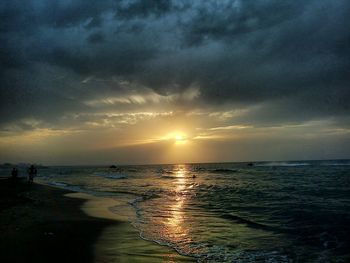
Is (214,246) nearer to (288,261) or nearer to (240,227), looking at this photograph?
(288,261)

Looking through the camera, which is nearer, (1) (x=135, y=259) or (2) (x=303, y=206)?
Answer: (1) (x=135, y=259)

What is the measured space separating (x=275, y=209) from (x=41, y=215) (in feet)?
46.0

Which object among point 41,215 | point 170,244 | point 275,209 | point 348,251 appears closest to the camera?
point 348,251

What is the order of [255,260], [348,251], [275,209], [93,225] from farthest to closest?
[275,209]
[93,225]
[348,251]
[255,260]

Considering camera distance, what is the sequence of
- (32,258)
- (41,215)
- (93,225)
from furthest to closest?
(41,215)
(93,225)
(32,258)

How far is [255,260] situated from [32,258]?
654cm

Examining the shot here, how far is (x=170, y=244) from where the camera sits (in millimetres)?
12094

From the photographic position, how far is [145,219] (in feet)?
58.2

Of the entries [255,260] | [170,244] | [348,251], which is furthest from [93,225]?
[348,251]

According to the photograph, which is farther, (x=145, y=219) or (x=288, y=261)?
(x=145, y=219)

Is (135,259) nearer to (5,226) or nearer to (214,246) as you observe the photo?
(214,246)

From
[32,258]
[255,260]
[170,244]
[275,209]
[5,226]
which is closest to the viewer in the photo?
[32,258]

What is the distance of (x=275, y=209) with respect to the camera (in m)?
21.2

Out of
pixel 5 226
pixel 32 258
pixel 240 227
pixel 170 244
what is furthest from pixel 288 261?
pixel 5 226
